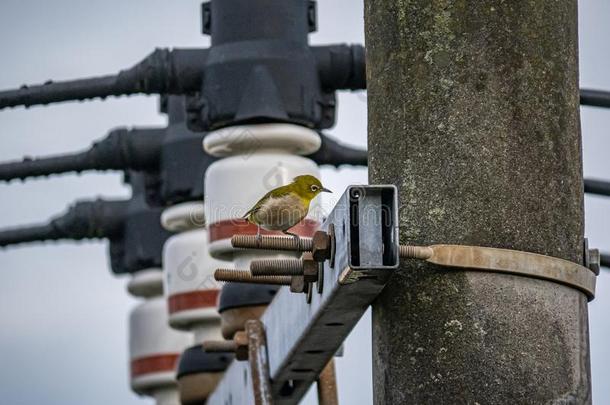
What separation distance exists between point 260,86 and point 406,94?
14.4 ft

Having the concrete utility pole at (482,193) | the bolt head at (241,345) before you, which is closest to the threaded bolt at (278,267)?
the concrete utility pole at (482,193)

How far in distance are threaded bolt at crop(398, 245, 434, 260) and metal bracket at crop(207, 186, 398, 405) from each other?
0.27 feet

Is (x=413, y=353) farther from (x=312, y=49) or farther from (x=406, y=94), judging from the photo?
(x=312, y=49)

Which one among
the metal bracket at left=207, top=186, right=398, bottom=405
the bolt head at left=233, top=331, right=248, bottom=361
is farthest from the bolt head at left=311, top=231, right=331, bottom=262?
the bolt head at left=233, top=331, right=248, bottom=361

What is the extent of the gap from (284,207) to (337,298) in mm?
2223

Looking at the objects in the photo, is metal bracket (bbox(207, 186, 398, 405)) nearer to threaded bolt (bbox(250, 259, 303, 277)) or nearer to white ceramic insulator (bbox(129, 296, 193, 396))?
threaded bolt (bbox(250, 259, 303, 277))

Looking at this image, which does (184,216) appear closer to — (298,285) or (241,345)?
(241,345)

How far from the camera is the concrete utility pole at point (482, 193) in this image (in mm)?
6426

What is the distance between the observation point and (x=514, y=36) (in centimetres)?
666

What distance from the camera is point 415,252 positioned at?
6.37 meters

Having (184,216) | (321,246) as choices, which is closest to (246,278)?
(321,246)

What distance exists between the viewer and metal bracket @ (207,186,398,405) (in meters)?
6.16

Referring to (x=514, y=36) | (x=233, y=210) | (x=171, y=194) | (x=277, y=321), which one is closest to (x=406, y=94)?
(x=514, y=36)

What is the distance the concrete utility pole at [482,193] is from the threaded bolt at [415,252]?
0.13 meters
